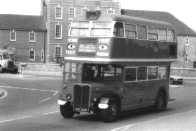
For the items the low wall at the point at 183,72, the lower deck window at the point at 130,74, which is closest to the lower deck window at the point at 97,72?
the lower deck window at the point at 130,74

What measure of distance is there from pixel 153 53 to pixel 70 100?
16.4ft

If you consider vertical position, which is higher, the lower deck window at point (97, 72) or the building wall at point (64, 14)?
the building wall at point (64, 14)

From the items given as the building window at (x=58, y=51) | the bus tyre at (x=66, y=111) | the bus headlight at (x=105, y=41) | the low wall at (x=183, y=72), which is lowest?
the low wall at (x=183, y=72)

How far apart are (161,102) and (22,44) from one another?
6747cm

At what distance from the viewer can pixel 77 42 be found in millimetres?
20312

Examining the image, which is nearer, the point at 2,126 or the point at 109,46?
the point at 2,126

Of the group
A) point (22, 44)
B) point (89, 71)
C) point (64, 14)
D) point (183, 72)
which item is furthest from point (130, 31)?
point (64, 14)

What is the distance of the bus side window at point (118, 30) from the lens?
1980 centimetres

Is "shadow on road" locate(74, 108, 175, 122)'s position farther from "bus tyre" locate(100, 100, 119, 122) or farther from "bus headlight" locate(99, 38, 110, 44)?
"bus headlight" locate(99, 38, 110, 44)

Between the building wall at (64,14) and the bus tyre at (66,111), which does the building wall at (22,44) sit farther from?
the bus tyre at (66,111)

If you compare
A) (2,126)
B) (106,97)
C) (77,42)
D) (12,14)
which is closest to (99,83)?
(106,97)

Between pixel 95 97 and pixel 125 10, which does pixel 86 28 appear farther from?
pixel 125 10

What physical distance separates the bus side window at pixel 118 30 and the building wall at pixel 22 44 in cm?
6955

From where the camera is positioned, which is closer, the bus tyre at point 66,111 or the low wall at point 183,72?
the bus tyre at point 66,111
